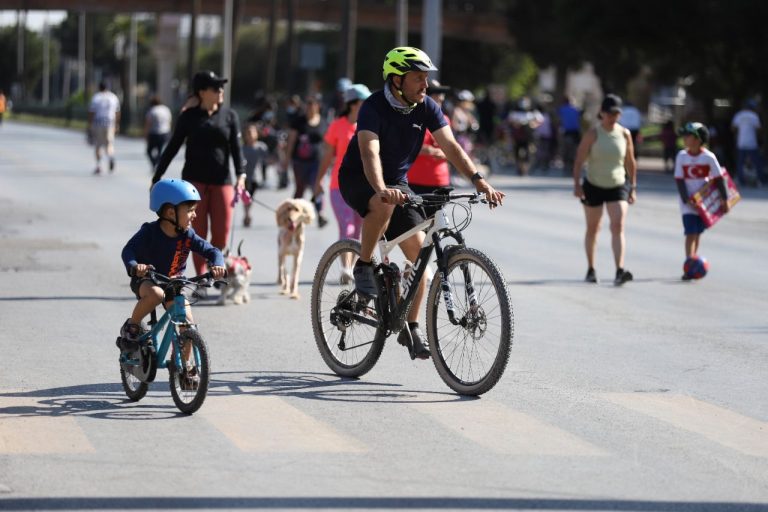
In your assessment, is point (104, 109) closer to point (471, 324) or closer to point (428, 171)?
point (428, 171)

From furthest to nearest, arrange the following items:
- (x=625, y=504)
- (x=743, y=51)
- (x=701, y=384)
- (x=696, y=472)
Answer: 1. (x=743, y=51)
2. (x=701, y=384)
3. (x=696, y=472)
4. (x=625, y=504)

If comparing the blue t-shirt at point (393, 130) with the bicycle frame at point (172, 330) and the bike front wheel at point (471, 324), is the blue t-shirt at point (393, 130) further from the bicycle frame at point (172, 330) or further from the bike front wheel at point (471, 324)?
the bicycle frame at point (172, 330)

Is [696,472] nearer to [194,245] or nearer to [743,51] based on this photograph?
[194,245]

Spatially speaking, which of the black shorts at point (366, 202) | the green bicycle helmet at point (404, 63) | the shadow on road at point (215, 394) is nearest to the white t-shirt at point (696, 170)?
the black shorts at point (366, 202)

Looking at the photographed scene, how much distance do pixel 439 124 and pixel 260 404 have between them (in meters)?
1.91

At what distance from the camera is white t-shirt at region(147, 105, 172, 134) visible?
103 ft

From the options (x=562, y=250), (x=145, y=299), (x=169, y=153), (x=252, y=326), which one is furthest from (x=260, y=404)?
(x=562, y=250)

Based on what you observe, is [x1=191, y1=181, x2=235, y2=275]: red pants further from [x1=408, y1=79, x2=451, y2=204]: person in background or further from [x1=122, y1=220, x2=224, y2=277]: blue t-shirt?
[x1=122, y1=220, x2=224, y2=277]: blue t-shirt

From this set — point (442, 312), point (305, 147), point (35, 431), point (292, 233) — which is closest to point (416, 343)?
point (442, 312)

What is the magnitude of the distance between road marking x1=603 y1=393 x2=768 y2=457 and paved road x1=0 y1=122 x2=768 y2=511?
2 centimetres

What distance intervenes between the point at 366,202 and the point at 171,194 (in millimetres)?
1231

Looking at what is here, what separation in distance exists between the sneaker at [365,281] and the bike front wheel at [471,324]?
0.42 metres

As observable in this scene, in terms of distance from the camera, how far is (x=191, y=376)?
8.09 metres

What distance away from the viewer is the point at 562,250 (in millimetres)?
18750
